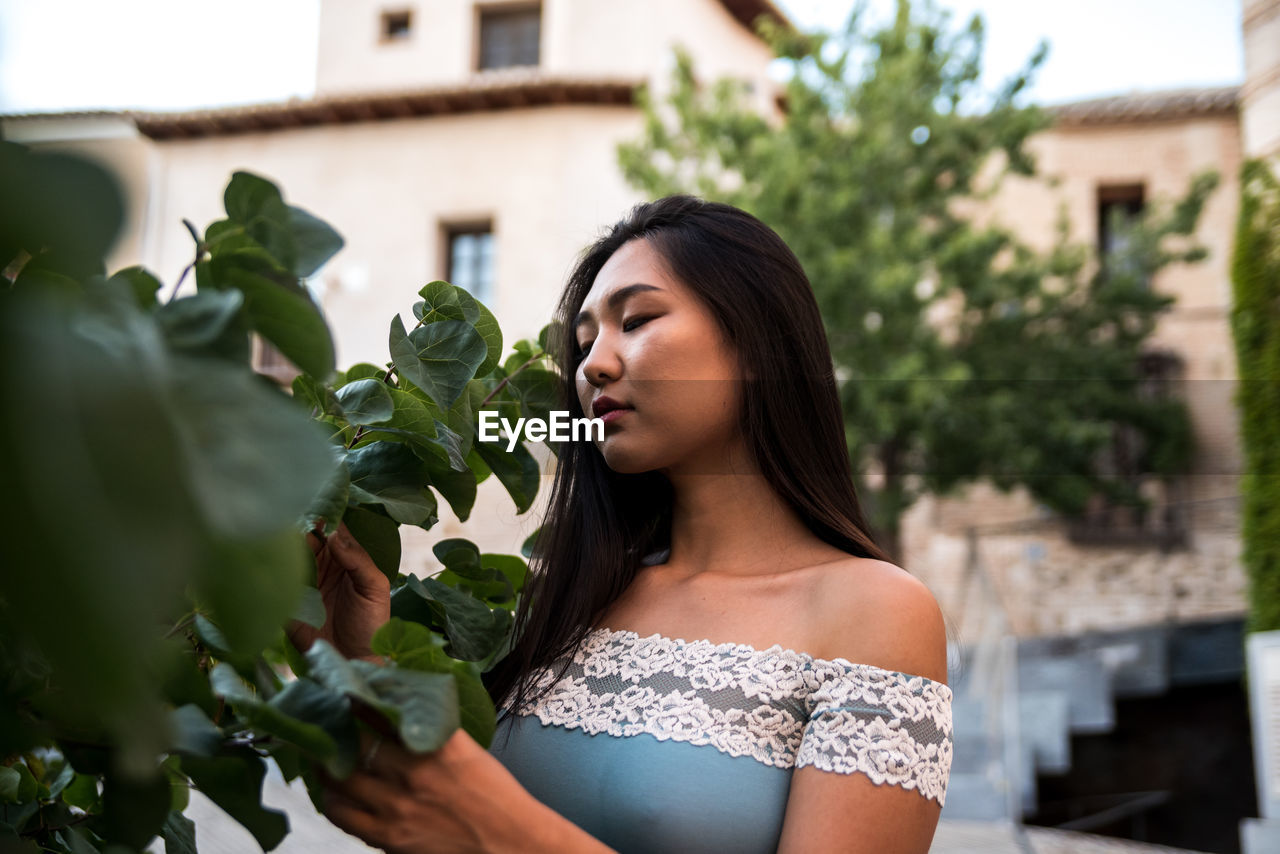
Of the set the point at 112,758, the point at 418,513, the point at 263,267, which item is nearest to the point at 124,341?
the point at 263,267

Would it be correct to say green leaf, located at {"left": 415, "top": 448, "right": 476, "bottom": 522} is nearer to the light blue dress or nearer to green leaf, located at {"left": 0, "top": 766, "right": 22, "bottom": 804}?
green leaf, located at {"left": 0, "top": 766, "right": 22, "bottom": 804}

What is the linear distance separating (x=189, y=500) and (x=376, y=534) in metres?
0.56

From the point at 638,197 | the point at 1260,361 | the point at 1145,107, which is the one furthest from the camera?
the point at 1145,107

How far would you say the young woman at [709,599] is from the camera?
1.06m

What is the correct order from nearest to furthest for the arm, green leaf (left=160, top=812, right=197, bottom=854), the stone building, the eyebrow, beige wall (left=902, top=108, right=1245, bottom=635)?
green leaf (left=160, top=812, right=197, bottom=854), the arm, the eyebrow, the stone building, beige wall (left=902, top=108, right=1245, bottom=635)

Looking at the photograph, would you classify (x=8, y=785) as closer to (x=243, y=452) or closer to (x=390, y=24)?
(x=243, y=452)

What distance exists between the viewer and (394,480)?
2.49 feet

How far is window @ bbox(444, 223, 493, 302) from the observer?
1309 cm

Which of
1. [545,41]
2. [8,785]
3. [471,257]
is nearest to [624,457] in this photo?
[8,785]

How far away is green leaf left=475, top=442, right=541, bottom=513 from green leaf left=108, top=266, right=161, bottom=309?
506 mm

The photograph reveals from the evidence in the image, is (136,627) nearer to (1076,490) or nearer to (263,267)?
(263,267)

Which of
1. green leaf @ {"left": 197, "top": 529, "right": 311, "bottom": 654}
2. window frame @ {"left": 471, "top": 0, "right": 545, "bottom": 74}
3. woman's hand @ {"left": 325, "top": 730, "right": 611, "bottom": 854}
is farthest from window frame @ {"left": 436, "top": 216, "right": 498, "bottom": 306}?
green leaf @ {"left": 197, "top": 529, "right": 311, "bottom": 654}

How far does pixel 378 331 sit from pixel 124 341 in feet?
40.9

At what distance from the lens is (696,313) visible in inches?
48.8
